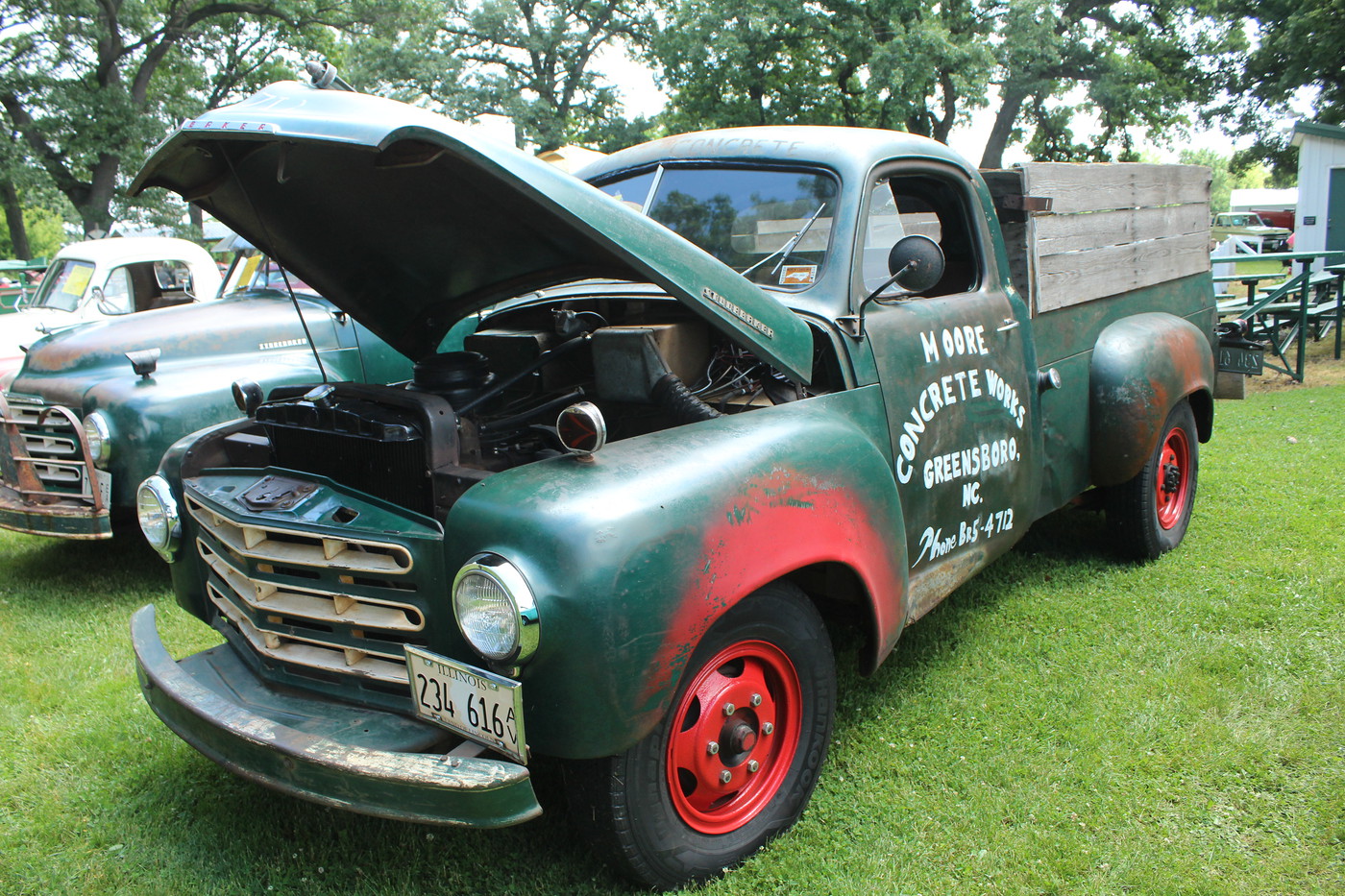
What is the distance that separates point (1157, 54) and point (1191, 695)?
69.2ft

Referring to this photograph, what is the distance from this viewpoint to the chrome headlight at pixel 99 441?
492cm

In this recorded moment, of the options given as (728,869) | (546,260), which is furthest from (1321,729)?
(546,260)

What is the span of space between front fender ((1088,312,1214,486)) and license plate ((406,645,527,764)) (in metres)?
3.18

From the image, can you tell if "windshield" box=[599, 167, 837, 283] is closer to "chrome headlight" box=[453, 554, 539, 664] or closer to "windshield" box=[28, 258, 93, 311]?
"chrome headlight" box=[453, 554, 539, 664]

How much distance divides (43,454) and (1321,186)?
19.0 m

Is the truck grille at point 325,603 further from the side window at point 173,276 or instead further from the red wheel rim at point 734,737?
the side window at point 173,276

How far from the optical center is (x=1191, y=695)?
3.39 m

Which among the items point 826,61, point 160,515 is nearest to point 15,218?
point 826,61

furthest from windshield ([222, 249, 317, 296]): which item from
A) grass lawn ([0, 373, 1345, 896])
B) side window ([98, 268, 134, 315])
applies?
grass lawn ([0, 373, 1345, 896])

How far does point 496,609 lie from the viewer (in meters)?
Result: 2.07

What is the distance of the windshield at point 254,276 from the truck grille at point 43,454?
168 cm

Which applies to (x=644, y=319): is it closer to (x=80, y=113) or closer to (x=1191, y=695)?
(x=1191, y=695)

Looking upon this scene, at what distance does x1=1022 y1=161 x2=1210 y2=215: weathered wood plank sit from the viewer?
4.17 m

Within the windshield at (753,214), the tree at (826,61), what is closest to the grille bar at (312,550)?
the windshield at (753,214)
